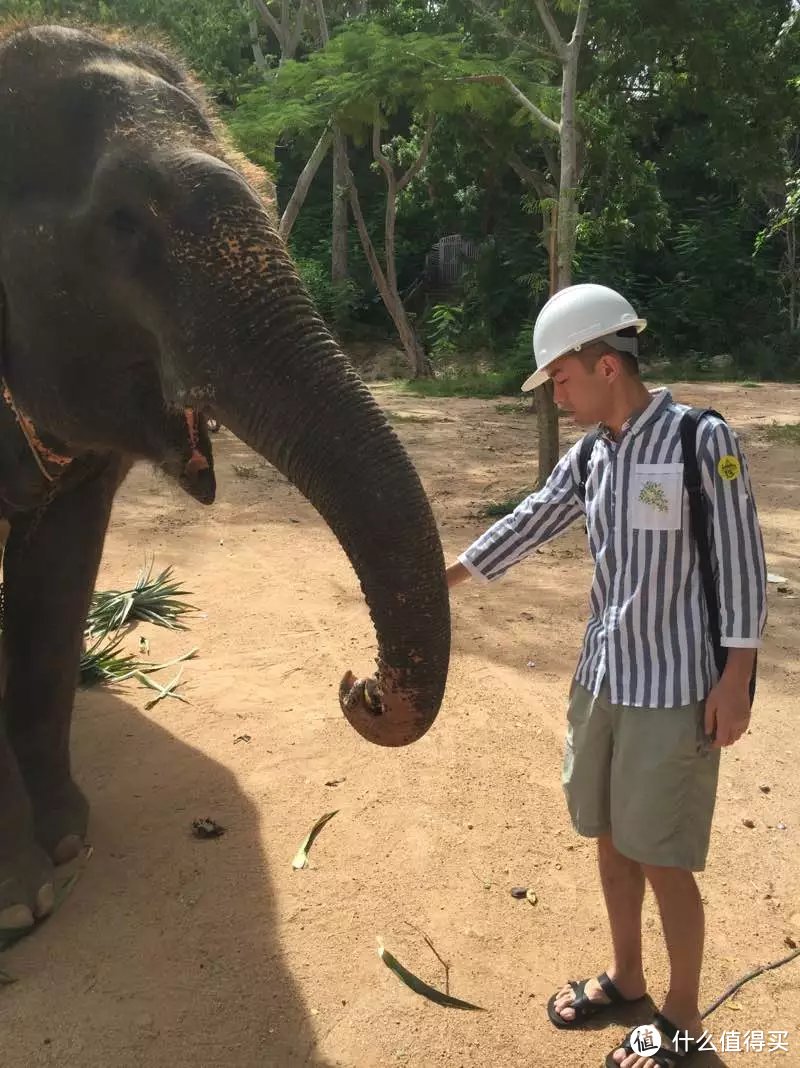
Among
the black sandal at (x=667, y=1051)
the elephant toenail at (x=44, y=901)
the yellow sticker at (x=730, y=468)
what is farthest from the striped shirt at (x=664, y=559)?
the elephant toenail at (x=44, y=901)

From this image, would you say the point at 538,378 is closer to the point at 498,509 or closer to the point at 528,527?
the point at 528,527

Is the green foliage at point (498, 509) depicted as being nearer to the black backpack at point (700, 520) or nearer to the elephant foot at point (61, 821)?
the elephant foot at point (61, 821)

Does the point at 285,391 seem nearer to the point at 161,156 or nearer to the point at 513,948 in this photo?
the point at 161,156

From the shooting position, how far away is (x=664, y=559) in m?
2.17

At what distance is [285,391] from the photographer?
6.79 ft

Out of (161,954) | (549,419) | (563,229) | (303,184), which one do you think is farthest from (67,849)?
(303,184)

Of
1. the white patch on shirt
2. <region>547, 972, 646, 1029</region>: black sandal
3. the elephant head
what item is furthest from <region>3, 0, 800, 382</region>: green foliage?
<region>547, 972, 646, 1029</region>: black sandal

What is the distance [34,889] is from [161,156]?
219cm

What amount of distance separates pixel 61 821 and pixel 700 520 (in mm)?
2414

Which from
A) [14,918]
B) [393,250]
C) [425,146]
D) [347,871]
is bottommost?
[347,871]

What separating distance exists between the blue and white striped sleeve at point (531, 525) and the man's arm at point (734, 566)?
479 mm

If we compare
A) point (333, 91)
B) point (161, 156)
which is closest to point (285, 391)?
point (161, 156)

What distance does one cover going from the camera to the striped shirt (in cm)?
207

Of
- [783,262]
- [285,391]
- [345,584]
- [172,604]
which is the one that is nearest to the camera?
[285,391]
